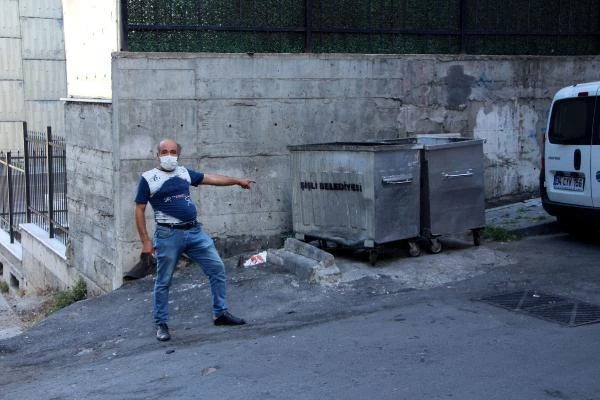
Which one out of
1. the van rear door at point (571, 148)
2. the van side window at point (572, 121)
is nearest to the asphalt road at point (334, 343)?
the van rear door at point (571, 148)

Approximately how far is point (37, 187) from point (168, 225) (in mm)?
7037

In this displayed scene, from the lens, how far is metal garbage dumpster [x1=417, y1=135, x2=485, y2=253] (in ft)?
30.0

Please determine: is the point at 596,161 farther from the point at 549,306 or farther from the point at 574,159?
the point at 549,306

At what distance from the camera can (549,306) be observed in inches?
302

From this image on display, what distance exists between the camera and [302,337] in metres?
6.91

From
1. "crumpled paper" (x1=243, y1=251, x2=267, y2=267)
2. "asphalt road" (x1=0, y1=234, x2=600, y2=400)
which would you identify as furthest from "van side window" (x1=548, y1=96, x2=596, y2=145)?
"crumpled paper" (x1=243, y1=251, x2=267, y2=267)

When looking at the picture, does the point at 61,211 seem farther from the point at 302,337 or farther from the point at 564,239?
the point at 564,239

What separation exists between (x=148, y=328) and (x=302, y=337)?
5.63 feet

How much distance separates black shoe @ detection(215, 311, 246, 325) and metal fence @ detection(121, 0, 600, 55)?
3.69 meters

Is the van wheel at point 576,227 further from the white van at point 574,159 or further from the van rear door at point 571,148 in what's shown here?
the van rear door at point 571,148

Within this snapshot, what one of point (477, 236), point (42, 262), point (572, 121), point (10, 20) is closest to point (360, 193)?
point (477, 236)

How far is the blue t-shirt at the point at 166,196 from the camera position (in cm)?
705

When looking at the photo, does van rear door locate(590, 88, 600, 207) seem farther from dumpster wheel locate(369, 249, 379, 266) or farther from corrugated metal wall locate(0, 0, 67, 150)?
corrugated metal wall locate(0, 0, 67, 150)

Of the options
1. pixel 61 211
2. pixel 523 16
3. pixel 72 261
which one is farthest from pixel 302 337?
pixel 523 16
